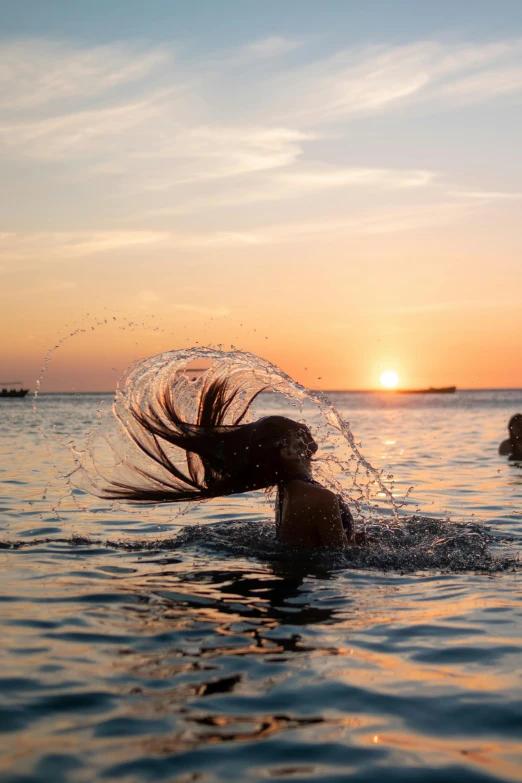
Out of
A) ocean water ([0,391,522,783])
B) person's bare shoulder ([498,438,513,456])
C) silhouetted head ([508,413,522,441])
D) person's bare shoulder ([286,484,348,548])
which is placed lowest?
ocean water ([0,391,522,783])

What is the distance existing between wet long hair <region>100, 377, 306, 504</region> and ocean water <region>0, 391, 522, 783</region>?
0.67 metres

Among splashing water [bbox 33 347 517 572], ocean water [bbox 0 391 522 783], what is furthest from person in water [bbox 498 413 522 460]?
splashing water [bbox 33 347 517 572]

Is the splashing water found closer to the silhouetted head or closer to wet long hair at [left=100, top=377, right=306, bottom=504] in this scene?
wet long hair at [left=100, top=377, right=306, bottom=504]

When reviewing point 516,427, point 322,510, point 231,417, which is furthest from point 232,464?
point 516,427

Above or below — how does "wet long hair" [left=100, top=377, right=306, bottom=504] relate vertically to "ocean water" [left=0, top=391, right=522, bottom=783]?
above

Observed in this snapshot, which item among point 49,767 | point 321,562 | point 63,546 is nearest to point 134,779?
point 49,767

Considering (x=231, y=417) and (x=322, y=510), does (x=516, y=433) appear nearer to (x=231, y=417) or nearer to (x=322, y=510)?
(x=231, y=417)

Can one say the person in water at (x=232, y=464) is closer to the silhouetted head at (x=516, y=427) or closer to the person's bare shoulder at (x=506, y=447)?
the silhouetted head at (x=516, y=427)

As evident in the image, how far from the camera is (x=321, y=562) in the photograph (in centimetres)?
760

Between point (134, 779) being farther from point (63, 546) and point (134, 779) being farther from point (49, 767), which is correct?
point (63, 546)

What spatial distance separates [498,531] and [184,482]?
407 centimetres

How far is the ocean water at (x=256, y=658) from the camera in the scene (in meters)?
3.79

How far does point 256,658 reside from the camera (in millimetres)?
4973

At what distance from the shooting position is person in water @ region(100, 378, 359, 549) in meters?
7.41
